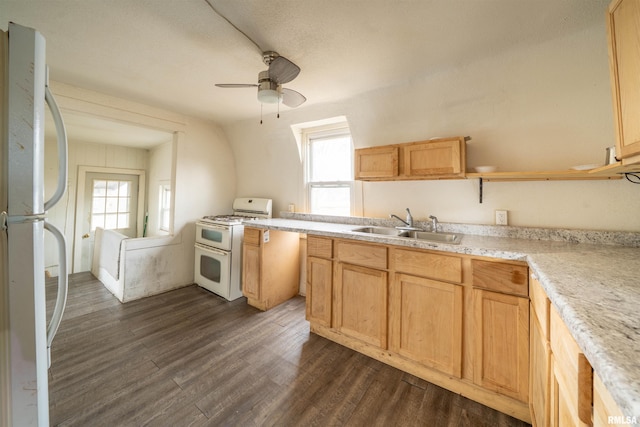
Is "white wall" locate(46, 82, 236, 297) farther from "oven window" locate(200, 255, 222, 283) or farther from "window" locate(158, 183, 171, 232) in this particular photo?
"window" locate(158, 183, 171, 232)

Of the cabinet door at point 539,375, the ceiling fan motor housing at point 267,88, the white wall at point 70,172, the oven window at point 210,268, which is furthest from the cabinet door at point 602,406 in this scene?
the white wall at point 70,172

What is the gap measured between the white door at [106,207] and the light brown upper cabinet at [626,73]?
5955 mm

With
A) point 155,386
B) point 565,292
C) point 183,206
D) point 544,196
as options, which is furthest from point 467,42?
point 183,206

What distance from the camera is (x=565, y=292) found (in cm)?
78

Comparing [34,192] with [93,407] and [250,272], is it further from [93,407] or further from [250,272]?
[250,272]

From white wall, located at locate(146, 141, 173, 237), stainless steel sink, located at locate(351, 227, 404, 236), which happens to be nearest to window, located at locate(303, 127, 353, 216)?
stainless steel sink, located at locate(351, 227, 404, 236)

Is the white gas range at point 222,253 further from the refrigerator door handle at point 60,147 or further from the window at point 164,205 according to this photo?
the refrigerator door handle at point 60,147

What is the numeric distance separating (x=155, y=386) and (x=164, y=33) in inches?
94.4

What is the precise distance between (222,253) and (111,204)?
2943 mm

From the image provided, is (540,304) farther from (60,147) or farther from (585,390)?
(60,147)

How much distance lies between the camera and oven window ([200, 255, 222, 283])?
303 centimetres

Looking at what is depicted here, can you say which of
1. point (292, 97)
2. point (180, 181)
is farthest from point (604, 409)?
point (180, 181)

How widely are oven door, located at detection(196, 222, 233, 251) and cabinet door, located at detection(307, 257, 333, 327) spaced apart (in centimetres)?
126

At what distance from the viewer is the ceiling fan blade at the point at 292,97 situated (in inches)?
77.2
